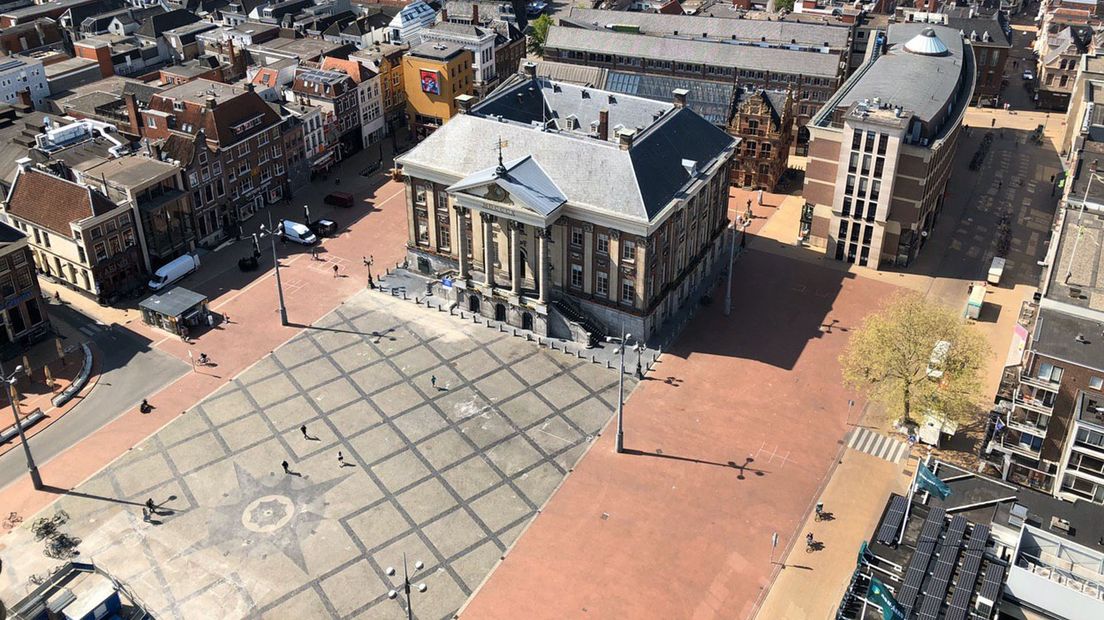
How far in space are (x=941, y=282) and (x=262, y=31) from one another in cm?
14025

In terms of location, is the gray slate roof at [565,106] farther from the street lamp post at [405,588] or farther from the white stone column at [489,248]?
the street lamp post at [405,588]

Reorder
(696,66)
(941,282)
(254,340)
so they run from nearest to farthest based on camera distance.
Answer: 1. (254,340)
2. (941,282)
3. (696,66)

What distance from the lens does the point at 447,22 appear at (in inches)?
7603

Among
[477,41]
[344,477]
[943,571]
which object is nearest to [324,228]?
[477,41]

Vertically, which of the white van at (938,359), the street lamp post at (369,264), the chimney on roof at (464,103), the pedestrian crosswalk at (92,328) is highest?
the chimney on roof at (464,103)

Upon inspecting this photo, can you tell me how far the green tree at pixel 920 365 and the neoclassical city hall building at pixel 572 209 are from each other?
28.6 metres

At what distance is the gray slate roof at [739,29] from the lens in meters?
182

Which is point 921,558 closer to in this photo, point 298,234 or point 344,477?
point 344,477

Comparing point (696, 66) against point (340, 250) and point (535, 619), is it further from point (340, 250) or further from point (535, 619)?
point (535, 619)

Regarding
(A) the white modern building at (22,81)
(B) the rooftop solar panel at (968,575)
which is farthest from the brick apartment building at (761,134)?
(A) the white modern building at (22,81)

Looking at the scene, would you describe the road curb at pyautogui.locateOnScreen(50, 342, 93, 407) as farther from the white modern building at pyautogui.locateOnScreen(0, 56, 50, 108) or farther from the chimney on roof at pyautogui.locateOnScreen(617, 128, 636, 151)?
the white modern building at pyautogui.locateOnScreen(0, 56, 50, 108)

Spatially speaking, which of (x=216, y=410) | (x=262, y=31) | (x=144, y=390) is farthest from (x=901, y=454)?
(x=262, y=31)

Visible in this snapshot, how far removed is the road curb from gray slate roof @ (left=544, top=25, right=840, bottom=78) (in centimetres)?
11355

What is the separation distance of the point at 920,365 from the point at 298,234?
91.1m
